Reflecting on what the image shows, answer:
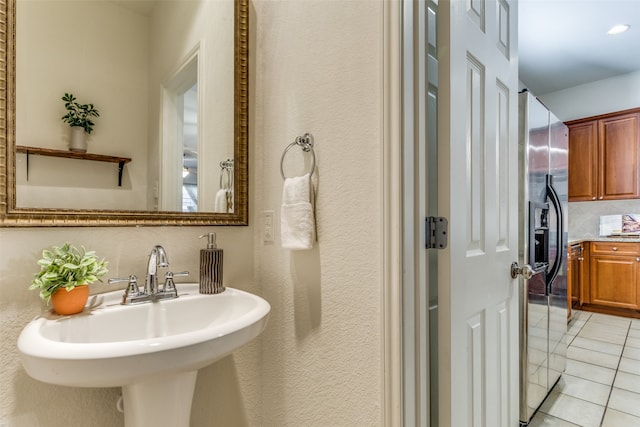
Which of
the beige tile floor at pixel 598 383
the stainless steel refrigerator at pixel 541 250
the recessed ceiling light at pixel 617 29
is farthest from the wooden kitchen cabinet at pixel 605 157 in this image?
the stainless steel refrigerator at pixel 541 250

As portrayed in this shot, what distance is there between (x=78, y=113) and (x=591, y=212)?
5.49 m

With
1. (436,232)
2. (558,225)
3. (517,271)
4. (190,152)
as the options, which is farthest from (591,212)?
(190,152)

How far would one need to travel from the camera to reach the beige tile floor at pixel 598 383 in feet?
5.97

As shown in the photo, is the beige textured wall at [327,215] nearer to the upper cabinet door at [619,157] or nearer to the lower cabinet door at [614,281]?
the lower cabinet door at [614,281]

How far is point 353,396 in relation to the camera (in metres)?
0.93

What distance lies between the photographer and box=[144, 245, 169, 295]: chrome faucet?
3.36 ft

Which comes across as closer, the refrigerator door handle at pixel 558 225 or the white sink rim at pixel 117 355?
the white sink rim at pixel 117 355

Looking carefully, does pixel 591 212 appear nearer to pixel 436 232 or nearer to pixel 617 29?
pixel 617 29

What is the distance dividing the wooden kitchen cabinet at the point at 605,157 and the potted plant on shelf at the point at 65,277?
202 inches

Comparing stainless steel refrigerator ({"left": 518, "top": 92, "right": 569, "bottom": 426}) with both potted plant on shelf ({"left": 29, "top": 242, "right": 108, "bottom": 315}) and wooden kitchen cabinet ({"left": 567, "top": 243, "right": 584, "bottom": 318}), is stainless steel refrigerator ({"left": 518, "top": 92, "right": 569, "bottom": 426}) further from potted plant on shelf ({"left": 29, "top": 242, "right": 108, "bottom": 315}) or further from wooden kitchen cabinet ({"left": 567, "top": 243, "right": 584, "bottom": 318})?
wooden kitchen cabinet ({"left": 567, "top": 243, "right": 584, "bottom": 318})

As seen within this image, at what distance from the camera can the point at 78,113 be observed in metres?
1.02

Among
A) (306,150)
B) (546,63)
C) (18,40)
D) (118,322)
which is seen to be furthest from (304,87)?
(546,63)

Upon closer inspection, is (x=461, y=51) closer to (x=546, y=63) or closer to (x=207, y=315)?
(x=207, y=315)

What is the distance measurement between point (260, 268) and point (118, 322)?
0.54m
